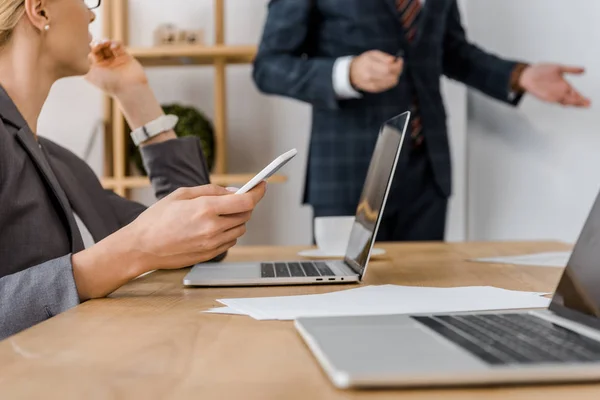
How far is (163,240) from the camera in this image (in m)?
0.84

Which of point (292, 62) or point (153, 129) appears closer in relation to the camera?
point (153, 129)

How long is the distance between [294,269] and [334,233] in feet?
0.96

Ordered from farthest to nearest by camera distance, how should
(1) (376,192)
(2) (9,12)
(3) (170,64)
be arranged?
(3) (170,64) → (2) (9,12) → (1) (376,192)

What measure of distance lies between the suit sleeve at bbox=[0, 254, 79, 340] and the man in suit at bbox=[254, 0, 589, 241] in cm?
112

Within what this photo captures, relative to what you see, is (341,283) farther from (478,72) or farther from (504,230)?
(504,230)

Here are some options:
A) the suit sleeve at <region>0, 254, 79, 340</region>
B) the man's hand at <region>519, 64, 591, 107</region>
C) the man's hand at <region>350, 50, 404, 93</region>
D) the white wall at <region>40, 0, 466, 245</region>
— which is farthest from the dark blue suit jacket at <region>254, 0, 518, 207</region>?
the suit sleeve at <region>0, 254, 79, 340</region>

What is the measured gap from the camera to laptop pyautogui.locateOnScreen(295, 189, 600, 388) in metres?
0.42

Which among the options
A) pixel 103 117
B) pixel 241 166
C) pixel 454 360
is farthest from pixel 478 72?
pixel 454 360

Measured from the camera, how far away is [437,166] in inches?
78.1

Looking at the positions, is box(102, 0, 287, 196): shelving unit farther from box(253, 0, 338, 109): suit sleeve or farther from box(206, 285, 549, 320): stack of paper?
box(206, 285, 549, 320): stack of paper

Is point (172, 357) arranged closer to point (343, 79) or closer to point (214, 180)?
point (343, 79)

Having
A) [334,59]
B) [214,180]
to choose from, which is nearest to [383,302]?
[334,59]

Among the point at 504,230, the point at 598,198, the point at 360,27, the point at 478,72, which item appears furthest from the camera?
the point at 504,230

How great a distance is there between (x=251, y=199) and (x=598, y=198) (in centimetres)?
39
